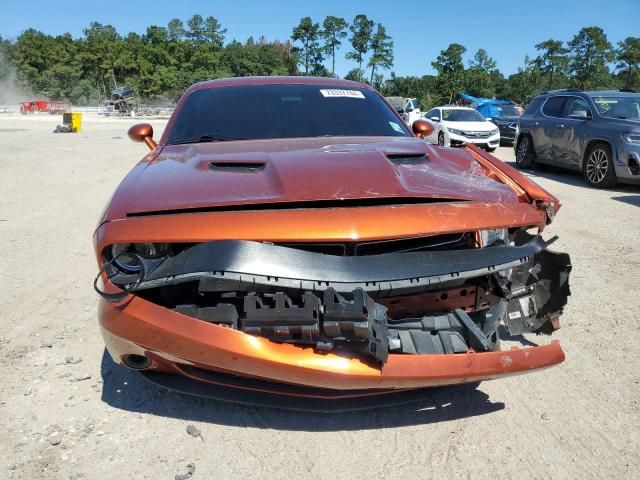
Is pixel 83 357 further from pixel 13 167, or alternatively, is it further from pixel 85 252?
pixel 13 167

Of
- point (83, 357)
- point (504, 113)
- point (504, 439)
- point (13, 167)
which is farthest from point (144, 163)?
point (504, 113)

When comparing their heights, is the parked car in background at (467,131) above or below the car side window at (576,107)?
below

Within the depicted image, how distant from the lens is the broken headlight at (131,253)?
1.97 metres

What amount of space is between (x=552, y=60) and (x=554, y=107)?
6090 centimetres

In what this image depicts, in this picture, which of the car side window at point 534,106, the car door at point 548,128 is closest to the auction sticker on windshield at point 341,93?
the car door at point 548,128

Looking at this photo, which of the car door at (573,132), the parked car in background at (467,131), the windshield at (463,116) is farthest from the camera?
the windshield at (463,116)

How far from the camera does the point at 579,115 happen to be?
9.15 m

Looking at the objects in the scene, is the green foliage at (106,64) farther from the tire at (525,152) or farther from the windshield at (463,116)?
the tire at (525,152)

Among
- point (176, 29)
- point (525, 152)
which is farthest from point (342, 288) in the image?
point (176, 29)

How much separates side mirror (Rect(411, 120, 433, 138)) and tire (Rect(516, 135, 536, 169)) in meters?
8.01

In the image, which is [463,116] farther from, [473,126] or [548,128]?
[548,128]

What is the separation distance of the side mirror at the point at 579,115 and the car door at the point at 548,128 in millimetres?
356

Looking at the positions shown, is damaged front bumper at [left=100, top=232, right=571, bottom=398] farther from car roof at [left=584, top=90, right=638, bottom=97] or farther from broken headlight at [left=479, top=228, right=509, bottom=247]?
car roof at [left=584, top=90, right=638, bottom=97]

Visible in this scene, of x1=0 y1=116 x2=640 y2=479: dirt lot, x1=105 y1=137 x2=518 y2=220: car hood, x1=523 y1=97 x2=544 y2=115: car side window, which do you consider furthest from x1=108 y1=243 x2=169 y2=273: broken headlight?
x1=523 y1=97 x2=544 y2=115: car side window
